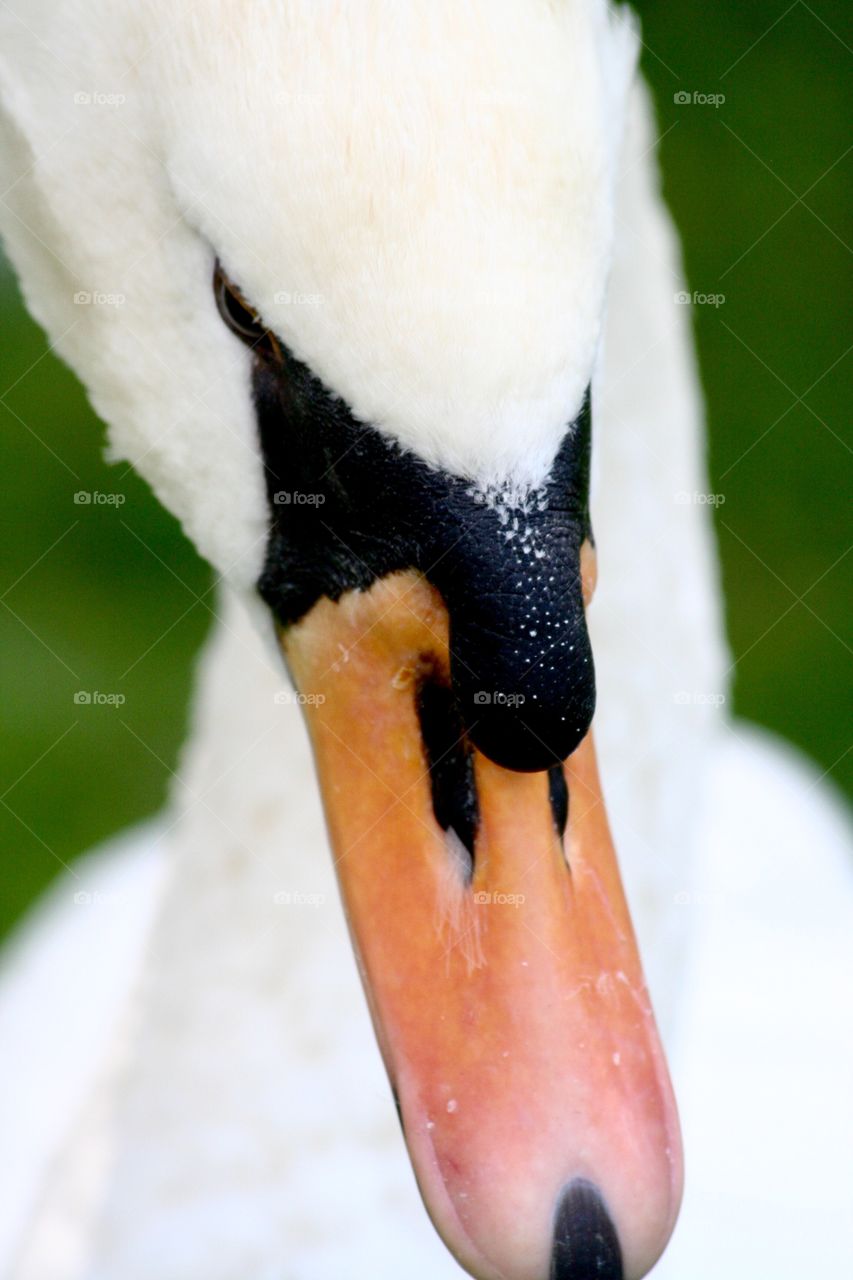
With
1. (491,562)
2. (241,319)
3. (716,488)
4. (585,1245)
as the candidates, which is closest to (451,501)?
(491,562)

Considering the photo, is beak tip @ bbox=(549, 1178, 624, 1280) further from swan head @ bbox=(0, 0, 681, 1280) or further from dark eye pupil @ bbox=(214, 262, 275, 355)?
dark eye pupil @ bbox=(214, 262, 275, 355)

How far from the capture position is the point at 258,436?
1575 mm

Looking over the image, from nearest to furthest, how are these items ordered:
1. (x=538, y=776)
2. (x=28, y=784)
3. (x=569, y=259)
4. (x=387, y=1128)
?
(x=569, y=259) < (x=538, y=776) < (x=387, y=1128) < (x=28, y=784)

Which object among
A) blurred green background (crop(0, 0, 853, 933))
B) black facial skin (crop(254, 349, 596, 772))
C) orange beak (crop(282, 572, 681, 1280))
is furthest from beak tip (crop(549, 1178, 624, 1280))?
blurred green background (crop(0, 0, 853, 933))

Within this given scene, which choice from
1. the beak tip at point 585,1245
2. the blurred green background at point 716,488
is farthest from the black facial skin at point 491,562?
the blurred green background at point 716,488

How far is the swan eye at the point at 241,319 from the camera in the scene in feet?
4.86

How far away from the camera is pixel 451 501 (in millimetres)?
1365

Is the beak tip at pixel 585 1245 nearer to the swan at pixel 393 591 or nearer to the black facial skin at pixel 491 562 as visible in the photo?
the swan at pixel 393 591

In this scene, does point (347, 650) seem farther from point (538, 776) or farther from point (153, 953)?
point (153, 953)

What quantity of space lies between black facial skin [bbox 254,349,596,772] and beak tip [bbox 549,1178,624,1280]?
12.7 inches

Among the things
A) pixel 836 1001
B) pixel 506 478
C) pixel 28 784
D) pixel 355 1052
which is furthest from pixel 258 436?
pixel 28 784

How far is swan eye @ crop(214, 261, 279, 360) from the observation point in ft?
4.86

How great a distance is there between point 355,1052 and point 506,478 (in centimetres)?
95

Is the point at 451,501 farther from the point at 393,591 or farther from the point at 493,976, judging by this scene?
the point at 493,976
